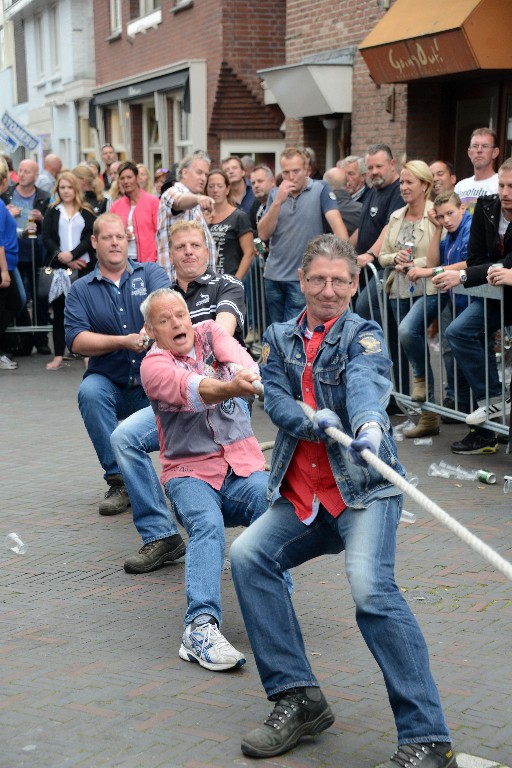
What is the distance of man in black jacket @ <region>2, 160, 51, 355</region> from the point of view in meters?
13.1

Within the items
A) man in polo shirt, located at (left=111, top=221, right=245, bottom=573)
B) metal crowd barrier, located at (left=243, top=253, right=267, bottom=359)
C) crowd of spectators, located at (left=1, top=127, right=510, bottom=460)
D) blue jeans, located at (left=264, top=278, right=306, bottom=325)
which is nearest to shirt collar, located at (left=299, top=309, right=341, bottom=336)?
man in polo shirt, located at (left=111, top=221, right=245, bottom=573)

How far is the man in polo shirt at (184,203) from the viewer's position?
30.2 feet

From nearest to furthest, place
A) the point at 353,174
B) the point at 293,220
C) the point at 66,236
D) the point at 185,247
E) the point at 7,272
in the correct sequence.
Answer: the point at 185,247 < the point at 293,220 < the point at 353,174 < the point at 66,236 < the point at 7,272

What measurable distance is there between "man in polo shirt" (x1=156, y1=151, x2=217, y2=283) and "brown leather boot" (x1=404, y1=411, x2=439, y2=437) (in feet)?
6.91

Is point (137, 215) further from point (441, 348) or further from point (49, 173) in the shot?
point (49, 173)

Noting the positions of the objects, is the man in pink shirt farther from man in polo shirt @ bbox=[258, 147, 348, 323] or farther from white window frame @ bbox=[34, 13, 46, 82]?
white window frame @ bbox=[34, 13, 46, 82]

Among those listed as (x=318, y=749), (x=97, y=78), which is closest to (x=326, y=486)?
(x=318, y=749)

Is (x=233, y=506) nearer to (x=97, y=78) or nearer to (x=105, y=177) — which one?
(x=105, y=177)

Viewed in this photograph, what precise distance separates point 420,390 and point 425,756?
5149mm

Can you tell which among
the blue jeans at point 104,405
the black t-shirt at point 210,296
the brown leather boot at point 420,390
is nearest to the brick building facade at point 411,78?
the brown leather boot at point 420,390

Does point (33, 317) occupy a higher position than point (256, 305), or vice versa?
point (256, 305)

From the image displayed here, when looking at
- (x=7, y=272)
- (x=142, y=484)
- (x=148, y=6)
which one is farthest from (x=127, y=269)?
(x=148, y=6)

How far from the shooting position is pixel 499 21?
11891 mm

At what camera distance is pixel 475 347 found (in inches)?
307
